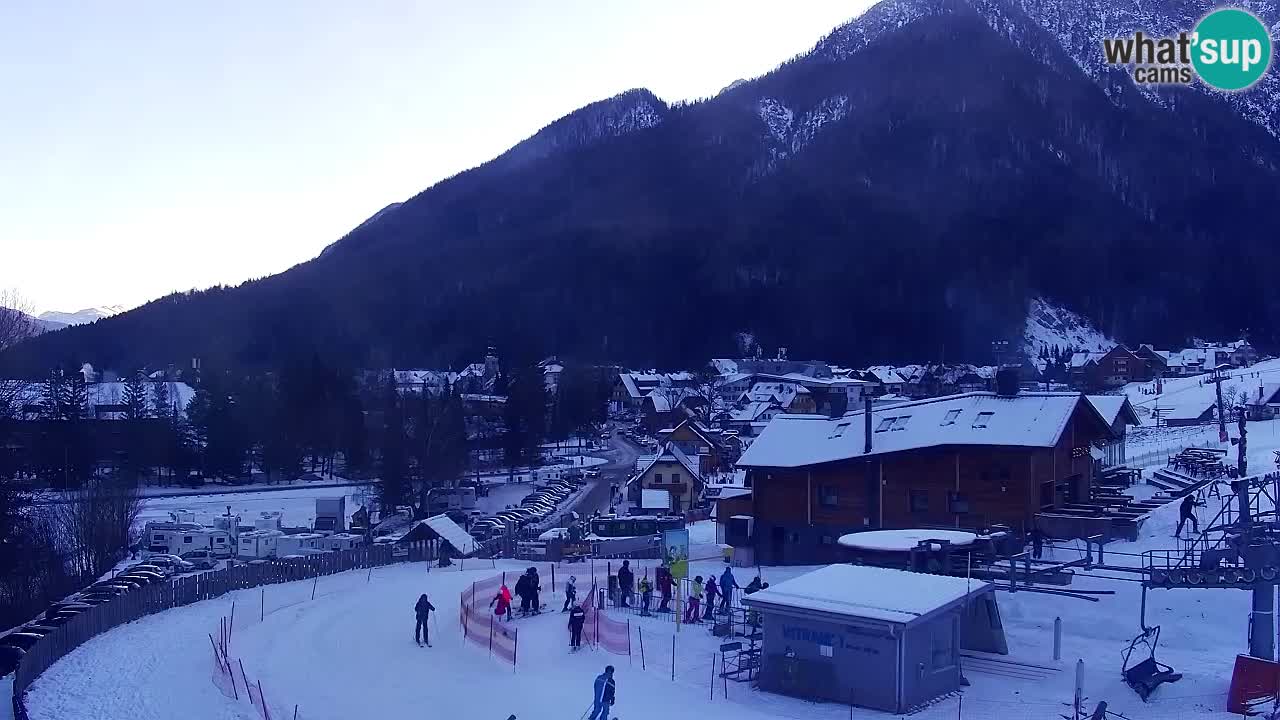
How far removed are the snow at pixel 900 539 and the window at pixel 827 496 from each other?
5.89 metres

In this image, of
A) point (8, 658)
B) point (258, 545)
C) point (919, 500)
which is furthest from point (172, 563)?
point (919, 500)

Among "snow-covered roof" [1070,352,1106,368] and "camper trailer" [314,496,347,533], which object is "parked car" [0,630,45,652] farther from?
"snow-covered roof" [1070,352,1106,368]

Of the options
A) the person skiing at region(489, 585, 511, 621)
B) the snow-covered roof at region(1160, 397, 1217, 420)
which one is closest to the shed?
the person skiing at region(489, 585, 511, 621)

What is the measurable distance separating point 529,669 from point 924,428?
42.2 feet

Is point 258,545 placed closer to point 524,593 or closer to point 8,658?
point 8,658

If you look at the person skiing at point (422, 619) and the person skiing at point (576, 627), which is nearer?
the person skiing at point (576, 627)

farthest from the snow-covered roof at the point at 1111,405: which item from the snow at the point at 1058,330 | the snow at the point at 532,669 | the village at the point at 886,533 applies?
the snow at the point at 1058,330

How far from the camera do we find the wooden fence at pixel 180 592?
1823 cm

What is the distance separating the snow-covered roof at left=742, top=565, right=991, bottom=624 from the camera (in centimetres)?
1471

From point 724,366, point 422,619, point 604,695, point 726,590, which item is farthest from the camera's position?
point 724,366

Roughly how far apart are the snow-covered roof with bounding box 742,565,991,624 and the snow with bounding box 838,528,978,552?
74.3 inches

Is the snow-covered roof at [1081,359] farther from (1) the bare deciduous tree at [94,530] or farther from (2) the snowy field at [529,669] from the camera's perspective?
(2) the snowy field at [529,669]

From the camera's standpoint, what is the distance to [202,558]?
38.8 metres

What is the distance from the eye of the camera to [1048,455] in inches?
970
